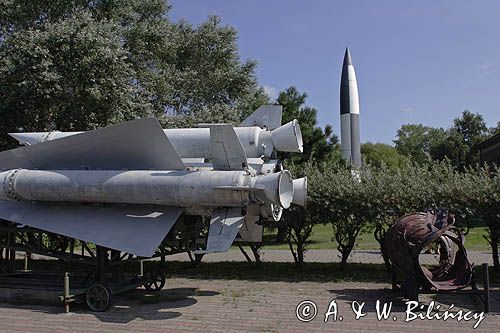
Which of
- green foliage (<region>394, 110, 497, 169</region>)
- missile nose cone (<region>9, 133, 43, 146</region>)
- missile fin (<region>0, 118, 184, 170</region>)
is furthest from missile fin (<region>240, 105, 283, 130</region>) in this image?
green foliage (<region>394, 110, 497, 169</region>)

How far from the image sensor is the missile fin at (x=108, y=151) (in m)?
7.38

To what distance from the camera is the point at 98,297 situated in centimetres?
722

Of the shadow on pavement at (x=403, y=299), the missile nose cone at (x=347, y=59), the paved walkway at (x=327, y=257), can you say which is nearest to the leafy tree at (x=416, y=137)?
the missile nose cone at (x=347, y=59)

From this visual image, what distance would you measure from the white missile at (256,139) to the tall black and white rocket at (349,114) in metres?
17.3

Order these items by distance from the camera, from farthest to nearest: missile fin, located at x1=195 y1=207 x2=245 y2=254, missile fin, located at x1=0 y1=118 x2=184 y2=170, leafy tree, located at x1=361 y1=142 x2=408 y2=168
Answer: leafy tree, located at x1=361 y1=142 x2=408 y2=168 < missile fin, located at x1=0 y1=118 x2=184 y2=170 < missile fin, located at x1=195 y1=207 x2=245 y2=254

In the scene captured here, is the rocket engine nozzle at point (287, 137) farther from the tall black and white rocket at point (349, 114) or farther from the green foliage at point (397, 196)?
the tall black and white rocket at point (349, 114)

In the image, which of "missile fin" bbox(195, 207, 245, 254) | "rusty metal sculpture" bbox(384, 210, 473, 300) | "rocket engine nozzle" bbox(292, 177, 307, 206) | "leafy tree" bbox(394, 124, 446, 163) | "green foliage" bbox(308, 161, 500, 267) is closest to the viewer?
"missile fin" bbox(195, 207, 245, 254)

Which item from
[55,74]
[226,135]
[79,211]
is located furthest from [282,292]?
[55,74]

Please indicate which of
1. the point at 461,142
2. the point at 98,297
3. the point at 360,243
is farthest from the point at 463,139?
the point at 98,297

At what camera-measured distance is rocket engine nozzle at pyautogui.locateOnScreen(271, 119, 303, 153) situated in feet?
24.7

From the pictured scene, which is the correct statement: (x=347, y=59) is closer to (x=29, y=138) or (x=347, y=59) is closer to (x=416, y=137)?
(x=29, y=138)

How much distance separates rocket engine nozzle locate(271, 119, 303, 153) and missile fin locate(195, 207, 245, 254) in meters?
1.36

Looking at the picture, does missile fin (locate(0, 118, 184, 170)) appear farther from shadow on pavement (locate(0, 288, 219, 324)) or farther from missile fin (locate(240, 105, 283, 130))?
shadow on pavement (locate(0, 288, 219, 324))

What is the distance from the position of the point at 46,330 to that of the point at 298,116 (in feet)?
40.7
